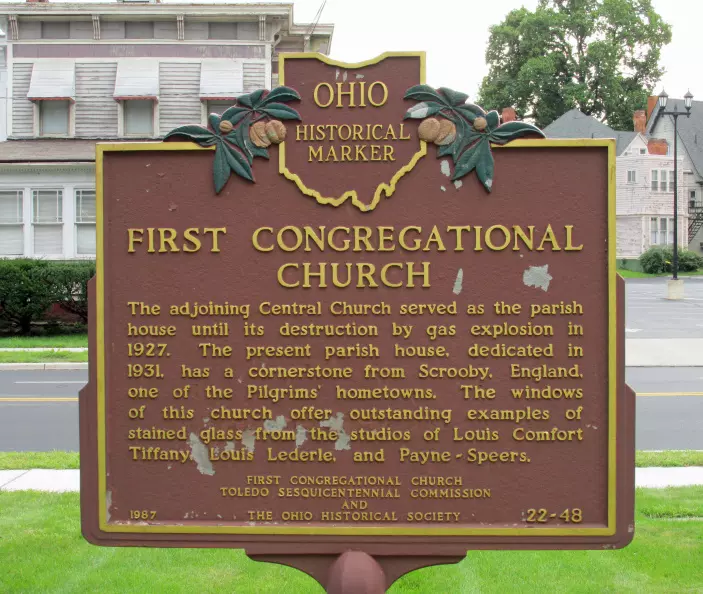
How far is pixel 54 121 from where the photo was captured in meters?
21.7

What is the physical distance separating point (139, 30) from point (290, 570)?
775 inches

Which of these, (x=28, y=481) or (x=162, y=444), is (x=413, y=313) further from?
(x=28, y=481)

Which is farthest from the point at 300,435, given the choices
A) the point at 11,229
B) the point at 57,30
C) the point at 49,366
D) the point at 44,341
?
the point at 57,30

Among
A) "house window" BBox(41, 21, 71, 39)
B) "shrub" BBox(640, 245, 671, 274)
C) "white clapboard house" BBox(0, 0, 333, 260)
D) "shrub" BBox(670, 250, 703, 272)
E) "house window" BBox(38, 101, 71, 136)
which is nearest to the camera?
"white clapboard house" BBox(0, 0, 333, 260)

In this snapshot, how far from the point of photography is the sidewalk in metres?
6.59

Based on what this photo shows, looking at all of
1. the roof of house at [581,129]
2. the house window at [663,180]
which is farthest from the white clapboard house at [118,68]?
the house window at [663,180]

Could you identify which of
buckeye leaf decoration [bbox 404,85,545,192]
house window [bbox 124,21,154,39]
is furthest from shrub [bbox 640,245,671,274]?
buckeye leaf decoration [bbox 404,85,545,192]

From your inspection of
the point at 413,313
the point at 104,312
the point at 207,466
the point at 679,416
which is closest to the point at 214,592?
the point at 207,466

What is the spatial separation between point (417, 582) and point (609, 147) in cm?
289

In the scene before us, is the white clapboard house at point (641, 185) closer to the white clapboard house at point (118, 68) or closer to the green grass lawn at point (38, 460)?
the white clapboard house at point (118, 68)

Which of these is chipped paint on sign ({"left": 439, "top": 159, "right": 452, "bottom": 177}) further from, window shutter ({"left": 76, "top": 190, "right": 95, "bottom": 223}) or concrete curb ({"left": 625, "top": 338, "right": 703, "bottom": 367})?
window shutter ({"left": 76, "top": 190, "right": 95, "bottom": 223})

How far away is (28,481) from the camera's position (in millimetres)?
6855

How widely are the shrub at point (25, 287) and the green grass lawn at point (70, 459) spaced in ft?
33.5

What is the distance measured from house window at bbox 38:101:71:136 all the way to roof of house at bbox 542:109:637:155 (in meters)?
33.3
